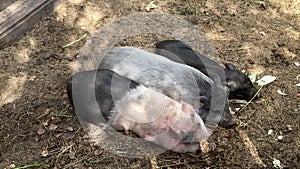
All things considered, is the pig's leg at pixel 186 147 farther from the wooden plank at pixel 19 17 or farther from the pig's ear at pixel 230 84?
the wooden plank at pixel 19 17

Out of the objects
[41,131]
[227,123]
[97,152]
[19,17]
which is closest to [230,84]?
[227,123]

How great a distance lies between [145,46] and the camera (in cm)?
475

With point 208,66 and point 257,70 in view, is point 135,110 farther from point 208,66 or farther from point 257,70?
point 257,70

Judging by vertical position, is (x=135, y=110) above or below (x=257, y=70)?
above

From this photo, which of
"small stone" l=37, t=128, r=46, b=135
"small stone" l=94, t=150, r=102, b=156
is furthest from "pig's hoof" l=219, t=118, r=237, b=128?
"small stone" l=37, t=128, r=46, b=135

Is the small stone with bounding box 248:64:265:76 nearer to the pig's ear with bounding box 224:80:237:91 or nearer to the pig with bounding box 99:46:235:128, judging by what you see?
the pig's ear with bounding box 224:80:237:91

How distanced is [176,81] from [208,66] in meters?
0.50

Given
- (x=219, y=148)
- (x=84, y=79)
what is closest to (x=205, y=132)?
(x=219, y=148)

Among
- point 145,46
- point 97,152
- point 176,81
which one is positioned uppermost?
point 176,81

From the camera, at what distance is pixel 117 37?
483 cm

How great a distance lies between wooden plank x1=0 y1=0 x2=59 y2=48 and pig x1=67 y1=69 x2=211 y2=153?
1076mm

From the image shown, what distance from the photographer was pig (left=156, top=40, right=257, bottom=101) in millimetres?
4098

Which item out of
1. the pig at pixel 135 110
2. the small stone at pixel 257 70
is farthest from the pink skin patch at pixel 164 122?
the small stone at pixel 257 70

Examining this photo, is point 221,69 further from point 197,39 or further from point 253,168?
point 253,168
